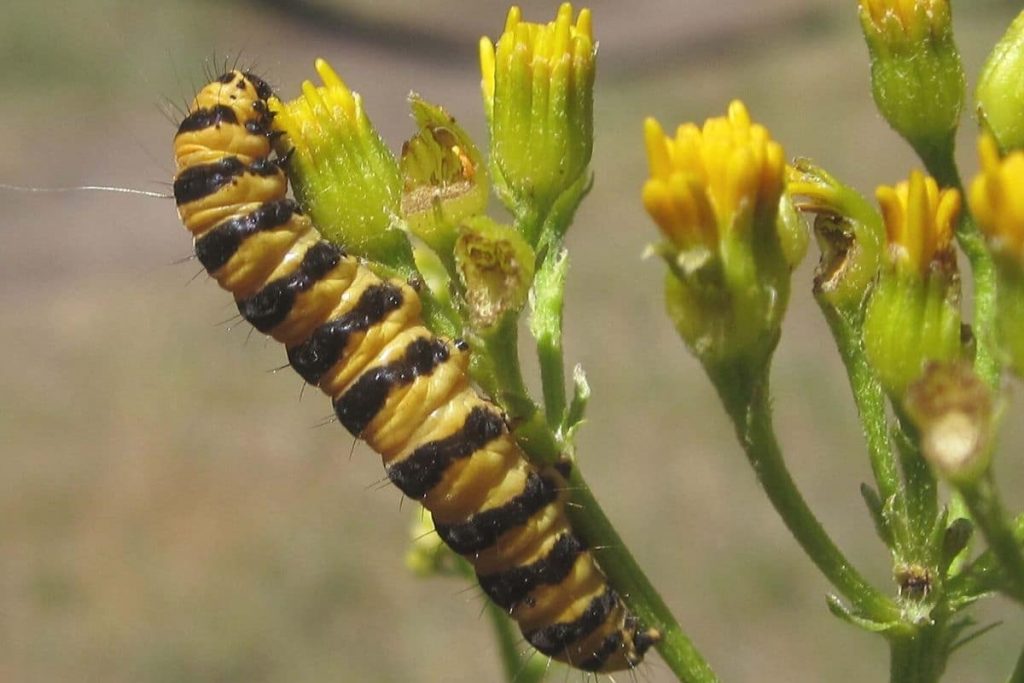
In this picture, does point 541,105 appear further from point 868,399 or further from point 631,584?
point 631,584

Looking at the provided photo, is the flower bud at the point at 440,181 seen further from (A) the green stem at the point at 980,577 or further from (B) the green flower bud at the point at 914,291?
(A) the green stem at the point at 980,577

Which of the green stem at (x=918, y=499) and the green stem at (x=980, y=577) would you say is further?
the green stem at (x=918, y=499)

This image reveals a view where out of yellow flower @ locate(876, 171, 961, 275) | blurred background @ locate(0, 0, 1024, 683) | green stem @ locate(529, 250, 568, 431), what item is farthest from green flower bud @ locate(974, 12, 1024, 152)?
blurred background @ locate(0, 0, 1024, 683)

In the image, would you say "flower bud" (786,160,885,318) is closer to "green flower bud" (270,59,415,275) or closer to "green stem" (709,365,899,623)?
"green stem" (709,365,899,623)

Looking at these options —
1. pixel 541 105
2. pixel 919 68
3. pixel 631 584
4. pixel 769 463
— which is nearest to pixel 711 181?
pixel 769 463

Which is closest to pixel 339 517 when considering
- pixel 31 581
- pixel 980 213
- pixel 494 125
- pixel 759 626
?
pixel 31 581

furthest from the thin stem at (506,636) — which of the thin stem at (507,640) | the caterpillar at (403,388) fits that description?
the caterpillar at (403,388)
